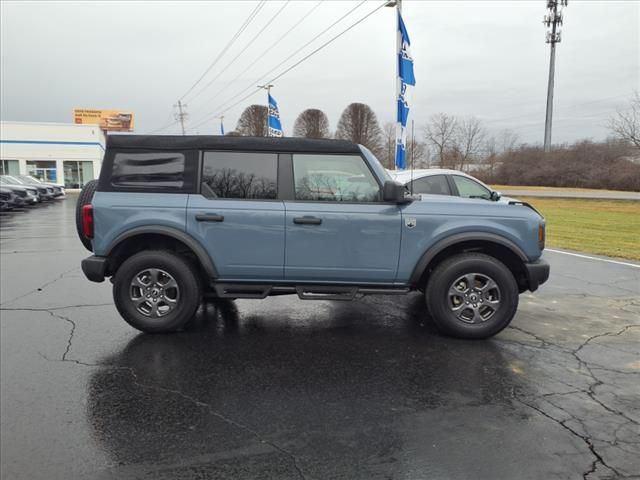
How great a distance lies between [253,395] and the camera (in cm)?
355

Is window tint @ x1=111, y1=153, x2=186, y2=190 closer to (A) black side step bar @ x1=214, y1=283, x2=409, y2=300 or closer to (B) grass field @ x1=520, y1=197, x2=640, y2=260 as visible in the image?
(A) black side step bar @ x1=214, y1=283, x2=409, y2=300

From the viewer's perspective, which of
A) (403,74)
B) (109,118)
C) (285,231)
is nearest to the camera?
(285,231)

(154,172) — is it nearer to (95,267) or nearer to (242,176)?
(242,176)

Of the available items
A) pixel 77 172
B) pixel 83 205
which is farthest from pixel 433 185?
pixel 77 172

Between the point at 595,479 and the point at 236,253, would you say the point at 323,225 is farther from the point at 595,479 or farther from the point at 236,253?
the point at 595,479

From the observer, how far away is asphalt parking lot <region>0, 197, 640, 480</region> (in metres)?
2.75

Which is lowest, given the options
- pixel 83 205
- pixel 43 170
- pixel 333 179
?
pixel 83 205

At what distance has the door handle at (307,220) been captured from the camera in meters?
4.60

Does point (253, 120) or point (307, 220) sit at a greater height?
point (253, 120)

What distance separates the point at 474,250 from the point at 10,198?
22.6 meters

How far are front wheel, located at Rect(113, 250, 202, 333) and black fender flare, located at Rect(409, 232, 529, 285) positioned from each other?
7.26 ft

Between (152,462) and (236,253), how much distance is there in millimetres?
2280

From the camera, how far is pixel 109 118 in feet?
265

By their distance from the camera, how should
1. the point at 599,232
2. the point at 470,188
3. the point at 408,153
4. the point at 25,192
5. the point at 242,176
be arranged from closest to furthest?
the point at 242,176, the point at 470,188, the point at 599,232, the point at 408,153, the point at 25,192
